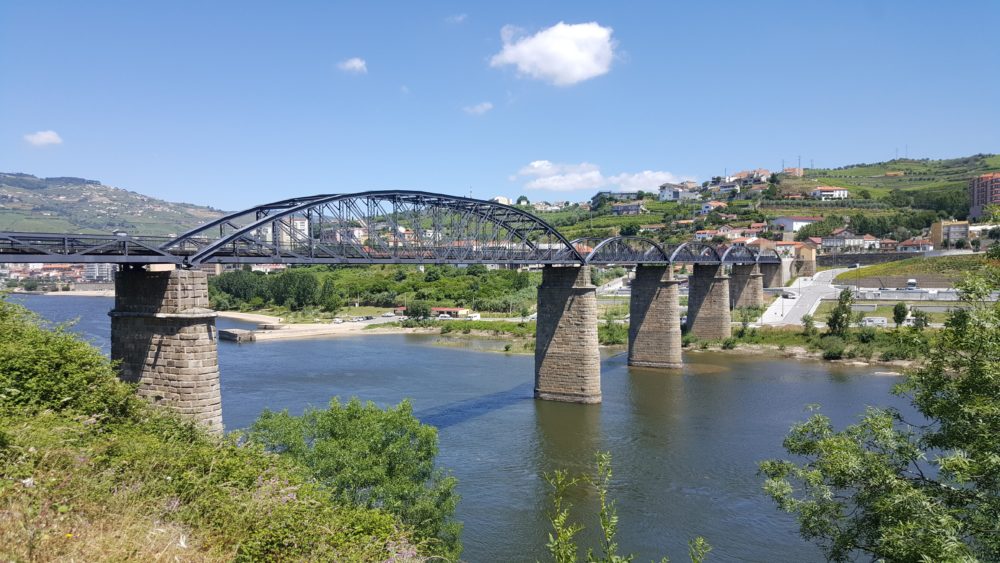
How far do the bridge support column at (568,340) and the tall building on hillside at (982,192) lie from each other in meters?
90.4

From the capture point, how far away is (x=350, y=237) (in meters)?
27.7

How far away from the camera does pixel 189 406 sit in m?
14.9

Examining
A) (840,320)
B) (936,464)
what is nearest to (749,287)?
(840,320)

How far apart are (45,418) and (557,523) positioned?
7.35 meters

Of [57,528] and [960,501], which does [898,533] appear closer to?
[960,501]

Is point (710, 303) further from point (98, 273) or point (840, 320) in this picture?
point (98, 273)

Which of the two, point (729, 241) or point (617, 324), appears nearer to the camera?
point (617, 324)

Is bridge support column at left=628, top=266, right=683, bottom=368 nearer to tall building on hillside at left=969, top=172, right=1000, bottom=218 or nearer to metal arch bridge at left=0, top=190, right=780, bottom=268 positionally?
metal arch bridge at left=0, top=190, right=780, bottom=268

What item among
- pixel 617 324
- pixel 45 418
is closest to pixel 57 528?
pixel 45 418

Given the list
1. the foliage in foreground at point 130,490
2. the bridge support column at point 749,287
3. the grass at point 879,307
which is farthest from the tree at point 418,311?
the foliage in foreground at point 130,490

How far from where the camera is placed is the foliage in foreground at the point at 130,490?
20.3 ft

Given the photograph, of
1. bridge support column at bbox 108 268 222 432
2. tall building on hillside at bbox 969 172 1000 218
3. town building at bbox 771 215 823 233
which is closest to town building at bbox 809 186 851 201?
tall building on hillside at bbox 969 172 1000 218

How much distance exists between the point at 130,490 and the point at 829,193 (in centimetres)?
13927

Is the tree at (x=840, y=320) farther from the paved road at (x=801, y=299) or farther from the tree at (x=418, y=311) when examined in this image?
the tree at (x=418, y=311)
